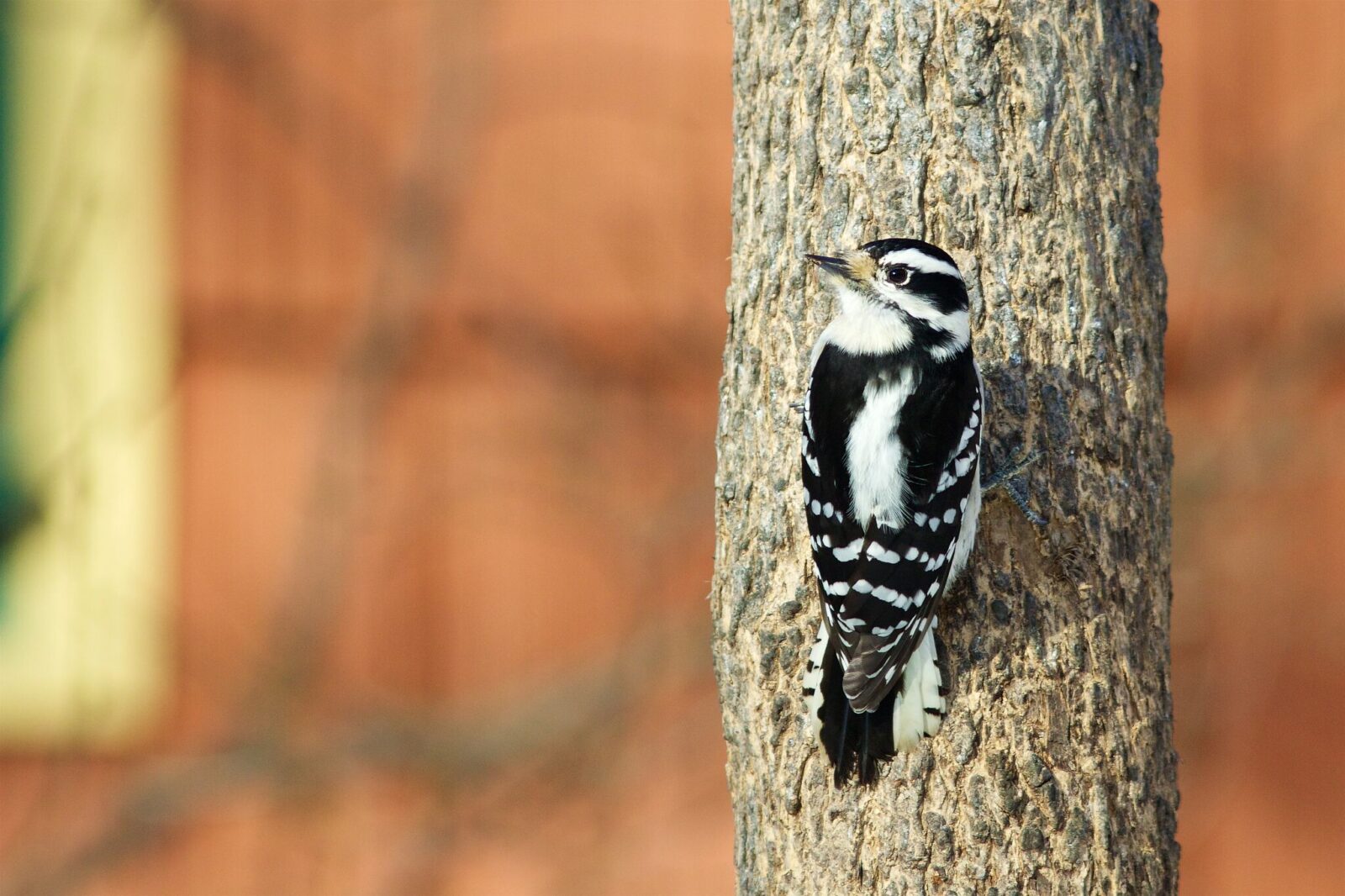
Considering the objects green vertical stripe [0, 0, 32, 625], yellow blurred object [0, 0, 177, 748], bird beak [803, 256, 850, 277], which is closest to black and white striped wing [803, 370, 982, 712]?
bird beak [803, 256, 850, 277]

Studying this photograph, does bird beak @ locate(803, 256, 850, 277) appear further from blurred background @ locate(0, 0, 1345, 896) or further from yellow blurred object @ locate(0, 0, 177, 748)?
yellow blurred object @ locate(0, 0, 177, 748)

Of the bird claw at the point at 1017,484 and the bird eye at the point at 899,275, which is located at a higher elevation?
the bird eye at the point at 899,275

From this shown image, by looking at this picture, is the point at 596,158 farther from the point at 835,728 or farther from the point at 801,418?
the point at 835,728

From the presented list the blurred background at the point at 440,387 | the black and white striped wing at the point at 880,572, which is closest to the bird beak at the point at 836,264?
the black and white striped wing at the point at 880,572

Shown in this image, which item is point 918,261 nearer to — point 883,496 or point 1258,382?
point 883,496

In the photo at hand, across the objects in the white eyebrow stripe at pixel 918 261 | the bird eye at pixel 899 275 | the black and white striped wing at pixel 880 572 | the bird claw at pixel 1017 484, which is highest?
the white eyebrow stripe at pixel 918 261

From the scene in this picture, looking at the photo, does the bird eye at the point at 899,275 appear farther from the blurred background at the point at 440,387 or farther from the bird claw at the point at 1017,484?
the blurred background at the point at 440,387

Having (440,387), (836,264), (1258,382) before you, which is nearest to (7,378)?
(440,387)
